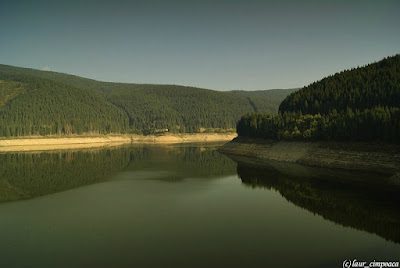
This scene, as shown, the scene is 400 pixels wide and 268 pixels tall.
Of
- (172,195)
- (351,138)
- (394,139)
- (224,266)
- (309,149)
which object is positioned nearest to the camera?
(224,266)

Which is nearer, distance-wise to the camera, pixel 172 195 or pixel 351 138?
pixel 172 195

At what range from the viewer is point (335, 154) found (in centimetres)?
5966

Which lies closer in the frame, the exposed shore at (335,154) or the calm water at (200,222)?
the calm water at (200,222)

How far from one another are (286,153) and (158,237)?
5619 centimetres

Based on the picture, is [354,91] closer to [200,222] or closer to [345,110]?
[345,110]

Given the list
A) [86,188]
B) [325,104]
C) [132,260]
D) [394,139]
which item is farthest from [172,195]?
[325,104]

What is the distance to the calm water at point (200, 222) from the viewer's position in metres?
19.8

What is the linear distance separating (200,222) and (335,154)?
42.2 meters

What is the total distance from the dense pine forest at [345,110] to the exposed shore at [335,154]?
6.08 ft

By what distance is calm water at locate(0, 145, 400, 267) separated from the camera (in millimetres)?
19750

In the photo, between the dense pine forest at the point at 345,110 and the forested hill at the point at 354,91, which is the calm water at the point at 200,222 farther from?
the forested hill at the point at 354,91

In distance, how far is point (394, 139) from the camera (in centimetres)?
Answer: 4953

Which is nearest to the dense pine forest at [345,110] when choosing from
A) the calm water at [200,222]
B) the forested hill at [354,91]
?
the forested hill at [354,91]

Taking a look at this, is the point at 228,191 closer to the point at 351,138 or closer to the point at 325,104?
the point at 351,138
